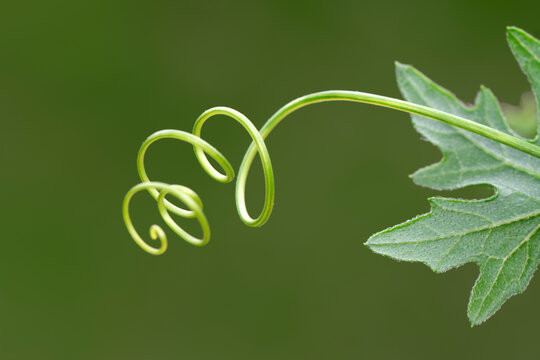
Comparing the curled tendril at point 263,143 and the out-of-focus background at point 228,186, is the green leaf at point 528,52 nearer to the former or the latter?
the curled tendril at point 263,143

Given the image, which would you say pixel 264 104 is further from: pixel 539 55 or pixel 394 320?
pixel 539 55

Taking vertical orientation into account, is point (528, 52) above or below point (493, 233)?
Result: above

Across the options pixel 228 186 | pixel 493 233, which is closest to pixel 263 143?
pixel 493 233

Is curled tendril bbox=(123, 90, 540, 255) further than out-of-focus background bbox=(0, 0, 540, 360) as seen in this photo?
No

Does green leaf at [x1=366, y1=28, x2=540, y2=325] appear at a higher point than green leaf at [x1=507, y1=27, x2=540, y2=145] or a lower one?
lower

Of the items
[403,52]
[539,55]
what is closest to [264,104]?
[403,52]

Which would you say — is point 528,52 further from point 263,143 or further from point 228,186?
point 228,186

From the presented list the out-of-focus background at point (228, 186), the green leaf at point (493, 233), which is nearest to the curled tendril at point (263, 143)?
the green leaf at point (493, 233)

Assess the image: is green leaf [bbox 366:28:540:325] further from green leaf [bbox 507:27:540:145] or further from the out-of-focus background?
the out-of-focus background

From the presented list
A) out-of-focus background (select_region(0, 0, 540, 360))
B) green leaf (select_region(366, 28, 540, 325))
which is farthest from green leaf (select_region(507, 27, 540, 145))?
out-of-focus background (select_region(0, 0, 540, 360))
